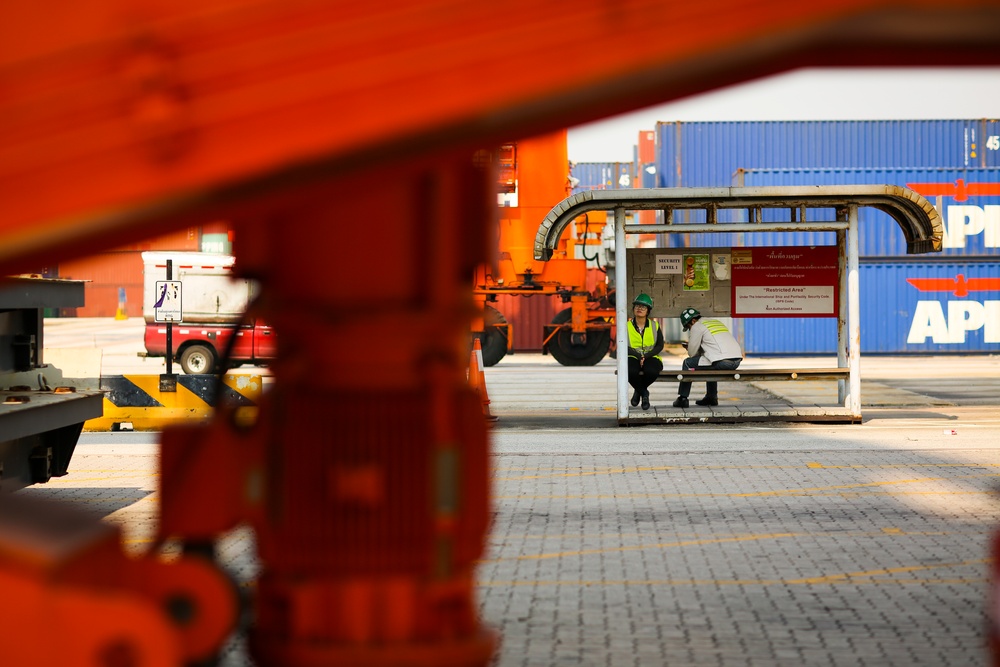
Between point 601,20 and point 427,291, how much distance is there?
3.63 feet

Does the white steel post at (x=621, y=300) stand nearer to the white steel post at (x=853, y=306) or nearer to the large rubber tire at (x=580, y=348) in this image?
the white steel post at (x=853, y=306)

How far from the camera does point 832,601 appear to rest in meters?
6.54

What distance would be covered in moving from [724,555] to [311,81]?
20.2 ft

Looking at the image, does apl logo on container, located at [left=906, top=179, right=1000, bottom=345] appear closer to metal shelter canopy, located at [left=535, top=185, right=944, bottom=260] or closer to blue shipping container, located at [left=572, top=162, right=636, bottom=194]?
metal shelter canopy, located at [left=535, top=185, right=944, bottom=260]

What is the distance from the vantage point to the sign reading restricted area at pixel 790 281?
15.4 metres

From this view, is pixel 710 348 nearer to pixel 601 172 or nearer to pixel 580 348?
pixel 580 348

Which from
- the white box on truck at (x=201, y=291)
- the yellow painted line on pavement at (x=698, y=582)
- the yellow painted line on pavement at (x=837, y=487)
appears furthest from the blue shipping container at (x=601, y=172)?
the yellow painted line on pavement at (x=698, y=582)

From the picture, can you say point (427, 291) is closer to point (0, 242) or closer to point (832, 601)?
point (0, 242)

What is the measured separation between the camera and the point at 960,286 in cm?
3081

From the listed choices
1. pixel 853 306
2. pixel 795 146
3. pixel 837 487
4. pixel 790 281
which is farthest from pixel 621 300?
pixel 795 146

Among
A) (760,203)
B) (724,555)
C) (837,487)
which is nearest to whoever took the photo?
(724,555)

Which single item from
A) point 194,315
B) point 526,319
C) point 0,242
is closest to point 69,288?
point 0,242

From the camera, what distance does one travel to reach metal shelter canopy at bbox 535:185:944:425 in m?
14.0

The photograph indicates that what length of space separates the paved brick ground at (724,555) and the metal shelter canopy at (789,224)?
9.16 feet
